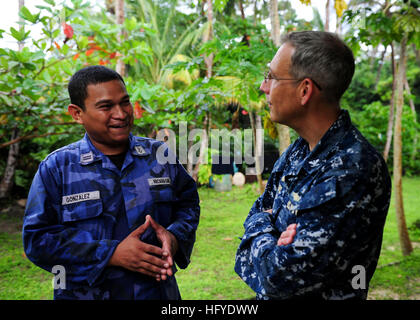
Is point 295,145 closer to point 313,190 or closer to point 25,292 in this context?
point 313,190

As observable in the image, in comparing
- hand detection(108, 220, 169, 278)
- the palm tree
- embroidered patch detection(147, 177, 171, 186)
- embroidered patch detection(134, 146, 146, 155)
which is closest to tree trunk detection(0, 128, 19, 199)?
embroidered patch detection(134, 146, 146, 155)

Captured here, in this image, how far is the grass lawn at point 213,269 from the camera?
3.78 m

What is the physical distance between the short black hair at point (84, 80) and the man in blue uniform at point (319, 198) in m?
0.80

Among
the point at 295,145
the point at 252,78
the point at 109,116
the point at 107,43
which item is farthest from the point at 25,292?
the point at 295,145

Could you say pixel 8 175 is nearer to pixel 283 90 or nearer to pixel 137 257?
pixel 137 257

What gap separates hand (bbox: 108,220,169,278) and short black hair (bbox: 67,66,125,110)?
0.70 m

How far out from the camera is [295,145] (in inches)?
64.7

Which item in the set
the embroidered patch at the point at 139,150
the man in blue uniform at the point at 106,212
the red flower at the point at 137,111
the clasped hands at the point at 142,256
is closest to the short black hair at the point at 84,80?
the man in blue uniform at the point at 106,212

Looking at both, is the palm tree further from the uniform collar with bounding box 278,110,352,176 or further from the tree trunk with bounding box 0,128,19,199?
the uniform collar with bounding box 278,110,352,176

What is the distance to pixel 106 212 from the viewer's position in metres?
1.58

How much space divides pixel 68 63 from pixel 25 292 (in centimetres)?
266

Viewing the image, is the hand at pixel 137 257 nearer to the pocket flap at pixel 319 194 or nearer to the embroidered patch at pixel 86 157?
the embroidered patch at pixel 86 157
